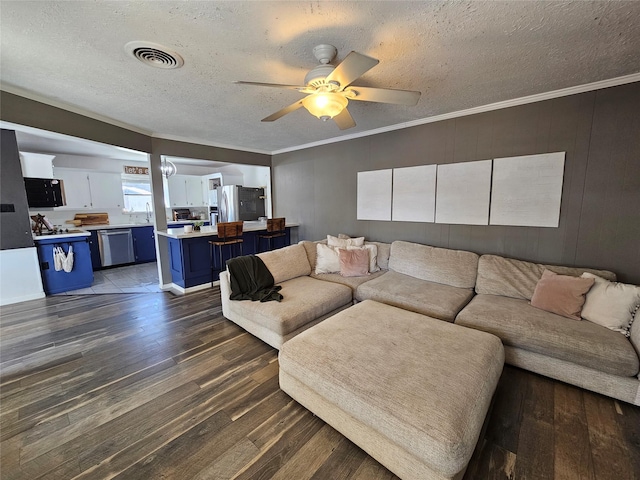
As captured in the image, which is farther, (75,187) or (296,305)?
(75,187)

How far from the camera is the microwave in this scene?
4395 mm

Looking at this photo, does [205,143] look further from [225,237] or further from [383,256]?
[383,256]

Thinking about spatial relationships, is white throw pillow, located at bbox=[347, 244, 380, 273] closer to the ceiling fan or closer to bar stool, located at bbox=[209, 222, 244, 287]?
bar stool, located at bbox=[209, 222, 244, 287]

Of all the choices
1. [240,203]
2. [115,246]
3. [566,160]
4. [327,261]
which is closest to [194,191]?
[240,203]

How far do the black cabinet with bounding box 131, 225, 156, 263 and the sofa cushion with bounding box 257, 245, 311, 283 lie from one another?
3.96m

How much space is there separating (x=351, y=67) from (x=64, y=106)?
3.21 m

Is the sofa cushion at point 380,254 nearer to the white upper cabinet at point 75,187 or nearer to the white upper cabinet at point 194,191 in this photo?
the white upper cabinet at point 194,191

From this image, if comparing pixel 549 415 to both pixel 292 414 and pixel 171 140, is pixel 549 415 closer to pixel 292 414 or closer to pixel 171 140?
pixel 292 414

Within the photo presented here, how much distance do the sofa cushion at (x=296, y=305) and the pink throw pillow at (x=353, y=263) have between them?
0.40m

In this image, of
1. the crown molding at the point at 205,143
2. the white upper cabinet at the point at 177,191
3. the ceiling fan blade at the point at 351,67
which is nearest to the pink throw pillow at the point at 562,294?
the ceiling fan blade at the point at 351,67

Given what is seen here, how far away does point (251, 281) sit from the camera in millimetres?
2801

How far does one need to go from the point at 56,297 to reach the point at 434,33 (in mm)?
5490

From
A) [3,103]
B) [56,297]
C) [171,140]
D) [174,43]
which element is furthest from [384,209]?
[56,297]

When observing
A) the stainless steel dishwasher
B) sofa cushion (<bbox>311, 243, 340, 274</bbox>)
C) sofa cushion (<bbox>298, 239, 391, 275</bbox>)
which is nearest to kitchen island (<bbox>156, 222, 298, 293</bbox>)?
sofa cushion (<bbox>298, 239, 391, 275</bbox>)
